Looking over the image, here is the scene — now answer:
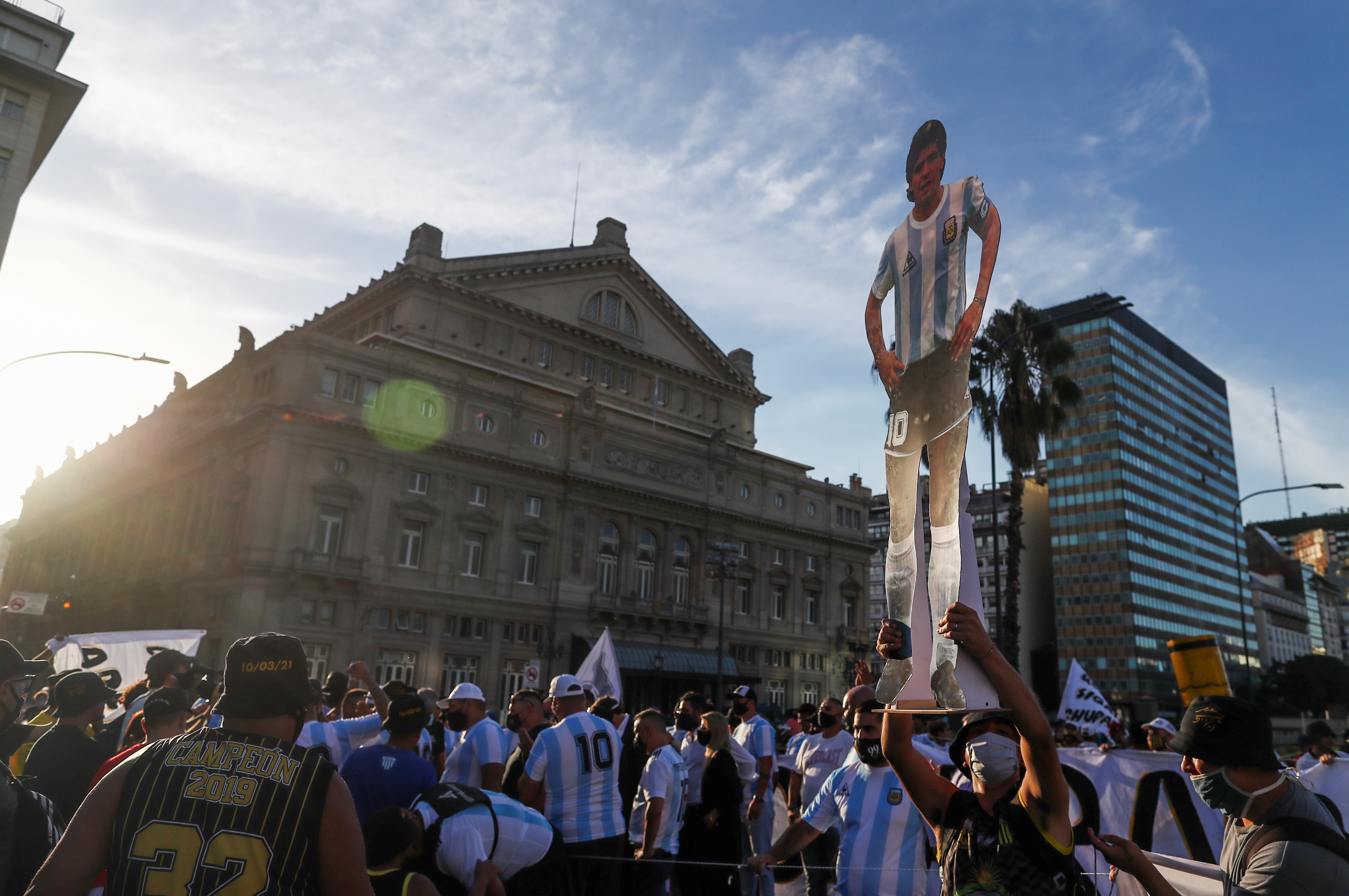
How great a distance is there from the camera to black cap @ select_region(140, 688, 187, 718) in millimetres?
5598

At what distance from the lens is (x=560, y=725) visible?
6668mm

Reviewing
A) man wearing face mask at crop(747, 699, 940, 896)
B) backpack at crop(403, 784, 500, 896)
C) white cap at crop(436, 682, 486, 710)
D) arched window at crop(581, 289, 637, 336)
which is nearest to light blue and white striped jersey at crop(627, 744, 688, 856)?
white cap at crop(436, 682, 486, 710)

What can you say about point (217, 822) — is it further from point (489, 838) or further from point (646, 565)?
point (646, 565)

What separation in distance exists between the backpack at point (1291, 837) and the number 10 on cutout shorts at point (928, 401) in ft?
6.47

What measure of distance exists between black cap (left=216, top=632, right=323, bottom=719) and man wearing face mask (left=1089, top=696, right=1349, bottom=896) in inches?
108

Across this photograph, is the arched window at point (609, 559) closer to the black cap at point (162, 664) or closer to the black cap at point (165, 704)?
the black cap at point (162, 664)

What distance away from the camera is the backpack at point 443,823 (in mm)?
4375

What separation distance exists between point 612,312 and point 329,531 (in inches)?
906

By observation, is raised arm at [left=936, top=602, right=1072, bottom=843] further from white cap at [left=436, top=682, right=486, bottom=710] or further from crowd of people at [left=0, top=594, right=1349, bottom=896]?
white cap at [left=436, top=682, right=486, bottom=710]

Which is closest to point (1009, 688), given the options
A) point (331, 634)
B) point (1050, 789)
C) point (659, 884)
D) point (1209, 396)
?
point (1050, 789)

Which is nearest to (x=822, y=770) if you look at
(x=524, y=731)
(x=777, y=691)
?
(x=524, y=731)

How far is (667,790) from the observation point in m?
7.59

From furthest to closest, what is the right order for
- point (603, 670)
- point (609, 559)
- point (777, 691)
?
point (777, 691)
point (609, 559)
point (603, 670)

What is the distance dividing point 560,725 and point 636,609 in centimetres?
3911
